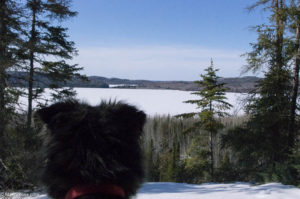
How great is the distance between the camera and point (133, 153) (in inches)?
55.4

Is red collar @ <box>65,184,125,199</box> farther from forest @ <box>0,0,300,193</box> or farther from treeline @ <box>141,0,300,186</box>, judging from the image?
treeline @ <box>141,0,300,186</box>

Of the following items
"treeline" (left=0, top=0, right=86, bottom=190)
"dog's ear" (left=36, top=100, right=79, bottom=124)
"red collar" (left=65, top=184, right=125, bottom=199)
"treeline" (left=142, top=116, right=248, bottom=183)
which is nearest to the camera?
"red collar" (left=65, top=184, right=125, bottom=199)

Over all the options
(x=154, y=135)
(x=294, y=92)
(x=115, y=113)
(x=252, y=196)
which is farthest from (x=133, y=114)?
(x=154, y=135)

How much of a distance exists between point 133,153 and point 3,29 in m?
9.58

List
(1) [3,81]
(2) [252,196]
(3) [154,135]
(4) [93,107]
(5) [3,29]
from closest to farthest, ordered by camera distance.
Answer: (4) [93,107]
(2) [252,196]
(1) [3,81]
(5) [3,29]
(3) [154,135]

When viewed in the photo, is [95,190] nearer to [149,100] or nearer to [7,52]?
[7,52]

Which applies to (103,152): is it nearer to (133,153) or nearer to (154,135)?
(133,153)

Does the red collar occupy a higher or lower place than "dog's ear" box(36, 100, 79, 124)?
lower

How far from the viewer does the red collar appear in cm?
116

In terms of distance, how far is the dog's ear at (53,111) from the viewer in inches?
56.4

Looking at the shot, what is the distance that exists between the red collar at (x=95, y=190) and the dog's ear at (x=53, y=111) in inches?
17.5

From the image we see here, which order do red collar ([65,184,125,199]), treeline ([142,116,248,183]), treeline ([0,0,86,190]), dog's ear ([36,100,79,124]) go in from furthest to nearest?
treeline ([142,116,248,183]) < treeline ([0,0,86,190]) < dog's ear ([36,100,79,124]) < red collar ([65,184,125,199])

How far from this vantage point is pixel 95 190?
1162 millimetres

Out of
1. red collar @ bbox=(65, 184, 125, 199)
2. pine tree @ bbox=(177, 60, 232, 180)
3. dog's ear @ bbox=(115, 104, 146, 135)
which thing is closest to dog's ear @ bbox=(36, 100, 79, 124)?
dog's ear @ bbox=(115, 104, 146, 135)
